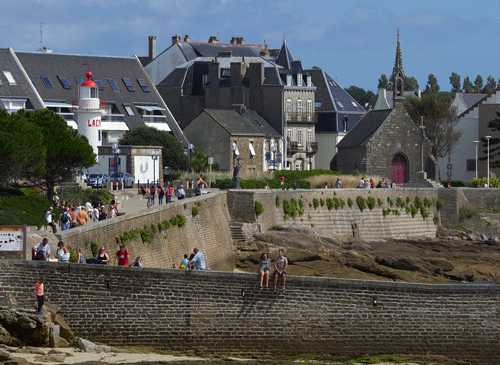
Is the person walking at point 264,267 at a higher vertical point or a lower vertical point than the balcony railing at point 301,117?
lower

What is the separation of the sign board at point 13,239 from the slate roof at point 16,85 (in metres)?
34.1

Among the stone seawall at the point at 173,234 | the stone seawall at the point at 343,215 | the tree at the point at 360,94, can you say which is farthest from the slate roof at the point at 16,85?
the tree at the point at 360,94

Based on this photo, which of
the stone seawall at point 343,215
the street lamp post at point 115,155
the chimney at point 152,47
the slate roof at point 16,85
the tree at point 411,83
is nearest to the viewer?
the stone seawall at point 343,215

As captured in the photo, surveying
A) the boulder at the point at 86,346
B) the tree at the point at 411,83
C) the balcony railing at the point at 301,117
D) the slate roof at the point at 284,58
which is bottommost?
the boulder at the point at 86,346

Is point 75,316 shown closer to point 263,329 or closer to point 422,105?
point 263,329

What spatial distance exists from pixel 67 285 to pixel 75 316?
726 millimetres

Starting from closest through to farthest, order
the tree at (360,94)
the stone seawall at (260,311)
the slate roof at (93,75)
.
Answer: the stone seawall at (260,311) < the slate roof at (93,75) < the tree at (360,94)

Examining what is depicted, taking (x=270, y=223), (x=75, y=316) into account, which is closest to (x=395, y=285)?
(x=75, y=316)

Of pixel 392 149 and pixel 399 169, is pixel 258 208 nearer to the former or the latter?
pixel 392 149

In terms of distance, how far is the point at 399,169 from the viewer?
61844 mm

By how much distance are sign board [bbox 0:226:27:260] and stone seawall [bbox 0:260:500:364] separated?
45 centimetres

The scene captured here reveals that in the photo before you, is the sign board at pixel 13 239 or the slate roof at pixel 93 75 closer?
the sign board at pixel 13 239

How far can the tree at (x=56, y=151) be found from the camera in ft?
121

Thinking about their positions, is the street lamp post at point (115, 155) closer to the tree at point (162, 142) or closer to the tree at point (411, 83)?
the tree at point (162, 142)
